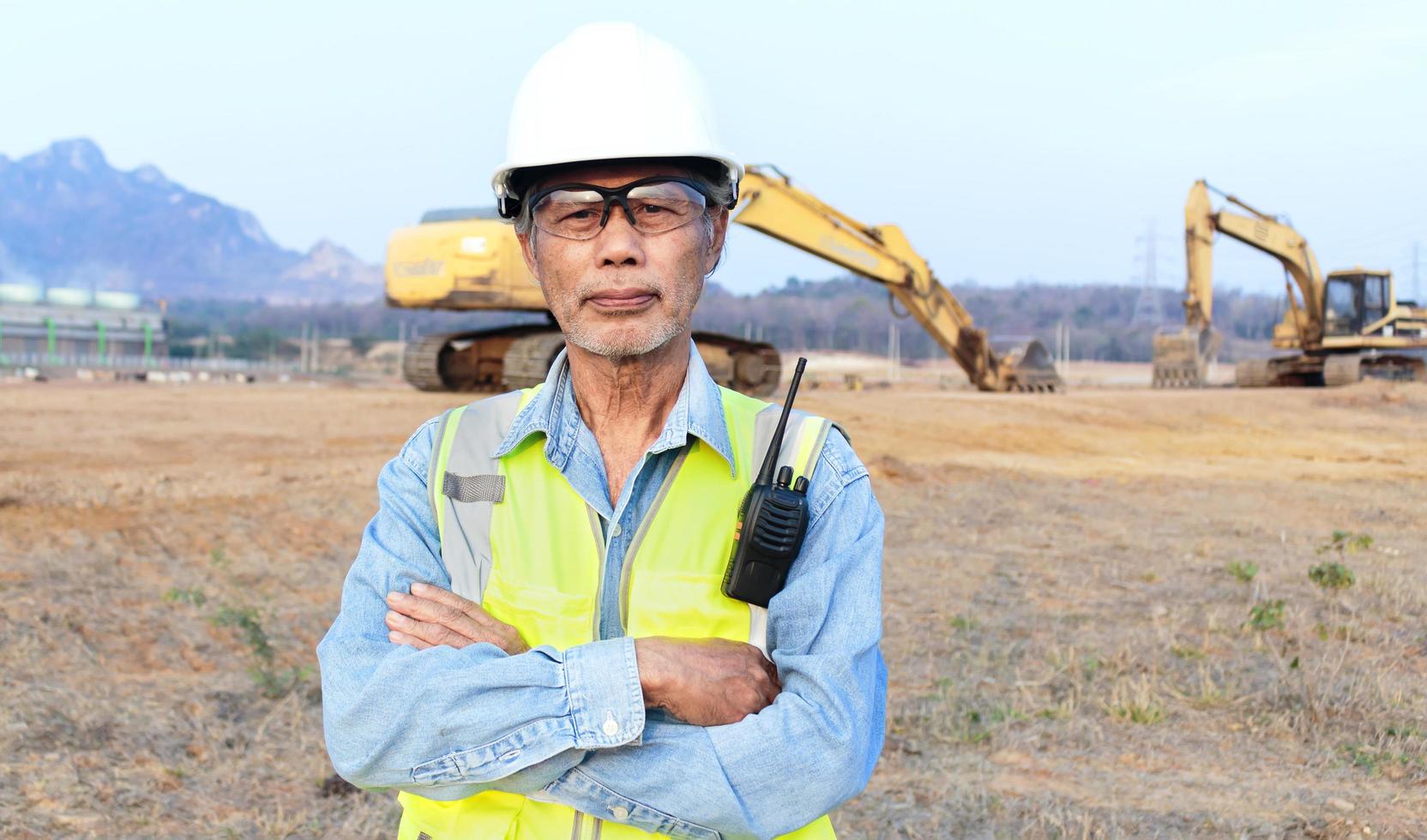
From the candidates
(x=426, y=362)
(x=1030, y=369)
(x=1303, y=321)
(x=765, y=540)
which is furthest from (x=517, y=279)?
(x=1303, y=321)

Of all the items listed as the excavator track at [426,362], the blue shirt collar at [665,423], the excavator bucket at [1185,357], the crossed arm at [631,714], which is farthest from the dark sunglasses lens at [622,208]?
the excavator bucket at [1185,357]

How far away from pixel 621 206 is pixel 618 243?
6 cm

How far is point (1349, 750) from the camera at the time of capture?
13.5 ft

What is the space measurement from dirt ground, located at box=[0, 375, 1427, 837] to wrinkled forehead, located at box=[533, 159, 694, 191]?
2481mm

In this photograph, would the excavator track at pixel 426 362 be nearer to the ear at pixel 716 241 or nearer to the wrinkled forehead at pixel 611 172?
the ear at pixel 716 241

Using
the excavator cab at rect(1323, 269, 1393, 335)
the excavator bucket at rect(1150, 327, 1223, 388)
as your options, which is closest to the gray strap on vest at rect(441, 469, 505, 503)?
the excavator bucket at rect(1150, 327, 1223, 388)

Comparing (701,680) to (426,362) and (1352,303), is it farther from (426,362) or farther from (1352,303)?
(1352,303)

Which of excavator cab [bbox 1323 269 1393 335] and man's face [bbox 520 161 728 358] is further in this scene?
excavator cab [bbox 1323 269 1393 335]

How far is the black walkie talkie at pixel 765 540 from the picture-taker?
172cm

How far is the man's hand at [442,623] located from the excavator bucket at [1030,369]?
77.3 feet

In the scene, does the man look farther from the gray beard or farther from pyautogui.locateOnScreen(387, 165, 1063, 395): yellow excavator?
pyautogui.locateOnScreen(387, 165, 1063, 395): yellow excavator

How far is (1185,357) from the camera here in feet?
92.5

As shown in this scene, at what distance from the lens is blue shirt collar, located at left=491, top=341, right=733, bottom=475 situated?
1.83m

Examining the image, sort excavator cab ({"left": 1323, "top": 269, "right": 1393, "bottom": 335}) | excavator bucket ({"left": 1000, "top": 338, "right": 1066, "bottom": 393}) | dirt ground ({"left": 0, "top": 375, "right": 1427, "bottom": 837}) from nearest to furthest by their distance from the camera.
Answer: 1. dirt ground ({"left": 0, "top": 375, "right": 1427, "bottom": 837})
2. excavator bucket ({"left": 1000, "top": 338, "right": 1066, "bottom": 393})
3. excavator cab ({"left": 1323, "top": 269, "right": 1393, "bottom": 335})
